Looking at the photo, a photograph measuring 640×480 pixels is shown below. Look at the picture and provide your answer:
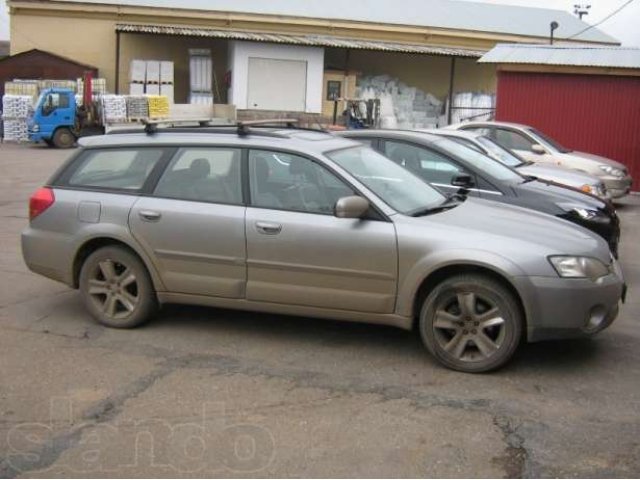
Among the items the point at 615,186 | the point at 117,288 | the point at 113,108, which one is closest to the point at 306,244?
the point at 117,288

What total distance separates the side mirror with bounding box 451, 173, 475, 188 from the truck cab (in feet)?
69.5

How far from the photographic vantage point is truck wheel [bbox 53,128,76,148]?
86.4 feet

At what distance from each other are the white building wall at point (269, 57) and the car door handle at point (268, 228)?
28.5 meters

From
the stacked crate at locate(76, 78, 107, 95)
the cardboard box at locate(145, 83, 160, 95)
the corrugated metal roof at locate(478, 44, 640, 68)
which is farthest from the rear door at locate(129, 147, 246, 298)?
the cardboard box at locate(145, 83, 160, 95)

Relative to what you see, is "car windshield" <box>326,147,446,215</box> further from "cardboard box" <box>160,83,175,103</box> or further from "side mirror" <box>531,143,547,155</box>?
"cardboard box" <box>160,83,175,103</box>

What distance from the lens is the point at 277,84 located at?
33.9m

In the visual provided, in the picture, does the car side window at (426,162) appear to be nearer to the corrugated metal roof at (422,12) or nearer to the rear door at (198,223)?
the rear door at (198,223)

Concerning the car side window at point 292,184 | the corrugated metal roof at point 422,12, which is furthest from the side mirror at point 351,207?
the corrugated metal roof at point 422,12

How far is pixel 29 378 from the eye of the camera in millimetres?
4941

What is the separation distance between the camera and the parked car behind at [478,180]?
7867 millimetres

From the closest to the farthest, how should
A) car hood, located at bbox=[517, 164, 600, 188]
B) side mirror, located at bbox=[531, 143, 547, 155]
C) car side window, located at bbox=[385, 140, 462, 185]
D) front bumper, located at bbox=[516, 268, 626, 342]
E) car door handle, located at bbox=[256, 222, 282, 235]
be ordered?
front bumper, located at bbox=[516, 268, 626, 342]
car door handle, located at bbox=[256, 222, 282, 235]
car side window, located at bbox=[385, 140, 462, 185]
car hood, located at bbox=[517, 164, 600, 188]
side mirror, located at bbox=[531, 143, 547, 155]

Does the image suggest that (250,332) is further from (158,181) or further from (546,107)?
(546,107)

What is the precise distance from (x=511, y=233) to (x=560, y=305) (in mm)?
571

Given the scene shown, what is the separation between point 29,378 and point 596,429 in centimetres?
344
